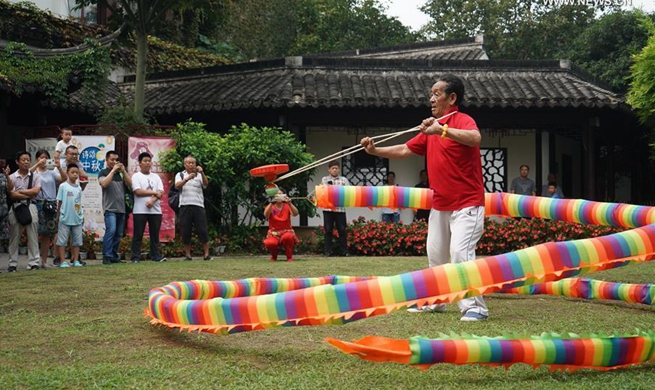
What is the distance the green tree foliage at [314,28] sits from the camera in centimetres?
3584

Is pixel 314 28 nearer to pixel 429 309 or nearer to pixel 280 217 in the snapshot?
pixel 280 217

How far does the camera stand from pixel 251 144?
55.4ft

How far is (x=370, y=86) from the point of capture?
19609 mm

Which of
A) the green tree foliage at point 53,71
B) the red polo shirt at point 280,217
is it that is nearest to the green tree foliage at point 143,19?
the green tree foliage at point 53,71

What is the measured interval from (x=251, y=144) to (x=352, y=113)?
11.7 ft

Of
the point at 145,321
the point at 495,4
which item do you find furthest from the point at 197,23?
the point at 145,321

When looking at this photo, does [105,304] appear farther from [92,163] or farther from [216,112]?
[216,112]

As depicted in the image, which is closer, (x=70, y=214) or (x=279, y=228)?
(x=70, y=214)

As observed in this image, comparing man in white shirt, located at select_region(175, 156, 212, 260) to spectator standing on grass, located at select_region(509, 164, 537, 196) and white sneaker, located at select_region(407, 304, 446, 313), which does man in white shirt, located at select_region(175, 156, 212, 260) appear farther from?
white sneaker, located at select_region(407, 304, 446, 313)

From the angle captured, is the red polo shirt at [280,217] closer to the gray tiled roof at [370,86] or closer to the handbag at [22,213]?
the handbag at [22,213]

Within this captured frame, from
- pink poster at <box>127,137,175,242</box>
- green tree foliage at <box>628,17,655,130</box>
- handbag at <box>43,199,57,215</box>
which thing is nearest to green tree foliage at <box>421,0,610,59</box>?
green tree foliage at <box>628,17,655,130</box>

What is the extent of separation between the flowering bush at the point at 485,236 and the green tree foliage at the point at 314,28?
1944 centimetres

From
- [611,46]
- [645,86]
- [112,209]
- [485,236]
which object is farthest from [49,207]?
[611,46]

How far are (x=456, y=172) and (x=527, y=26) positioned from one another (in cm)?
3191
